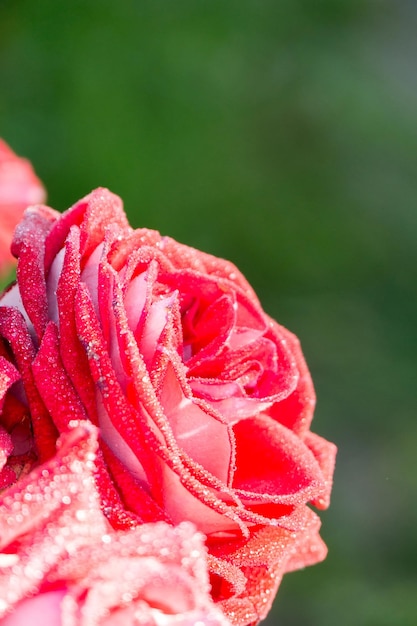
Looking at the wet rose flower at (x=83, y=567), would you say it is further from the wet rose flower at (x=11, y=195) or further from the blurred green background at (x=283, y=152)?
the blurred green background at (x=283, y=152)

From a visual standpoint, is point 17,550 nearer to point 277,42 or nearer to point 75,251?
point 75,251

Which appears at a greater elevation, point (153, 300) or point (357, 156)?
point (153, 300)

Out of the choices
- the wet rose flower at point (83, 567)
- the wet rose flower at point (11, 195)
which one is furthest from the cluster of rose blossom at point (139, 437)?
the wet rose flower at point (11, 195)

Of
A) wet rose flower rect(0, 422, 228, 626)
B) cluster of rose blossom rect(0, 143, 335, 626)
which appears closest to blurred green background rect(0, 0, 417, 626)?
cluster of rose blossom rect(0, 143, 335, 626)

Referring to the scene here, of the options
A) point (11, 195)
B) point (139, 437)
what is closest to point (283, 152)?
point (11, 195)

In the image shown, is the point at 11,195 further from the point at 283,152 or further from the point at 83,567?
the point at 283,152

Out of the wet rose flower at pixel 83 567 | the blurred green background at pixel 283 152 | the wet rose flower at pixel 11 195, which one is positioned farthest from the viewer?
the blurred green background at pixel 283 152

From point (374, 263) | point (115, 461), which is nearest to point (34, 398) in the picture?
point (115, 461)
